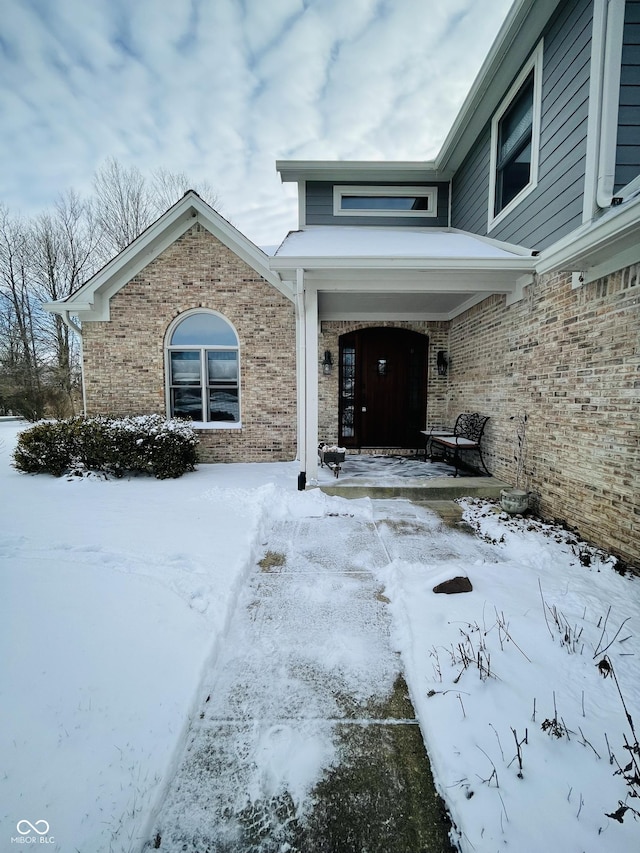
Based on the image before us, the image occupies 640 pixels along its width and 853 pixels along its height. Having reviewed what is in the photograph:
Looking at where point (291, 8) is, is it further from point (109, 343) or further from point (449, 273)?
point (109, 343)

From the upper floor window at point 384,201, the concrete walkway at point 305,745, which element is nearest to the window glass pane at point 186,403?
the upper floor window at point 384,201

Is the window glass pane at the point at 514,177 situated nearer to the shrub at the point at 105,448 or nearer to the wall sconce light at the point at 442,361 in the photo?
the wall sconce light at the point at 442,361

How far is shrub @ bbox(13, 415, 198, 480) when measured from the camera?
6.00 meters

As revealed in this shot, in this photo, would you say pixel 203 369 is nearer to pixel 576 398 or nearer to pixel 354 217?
pixel 354 217

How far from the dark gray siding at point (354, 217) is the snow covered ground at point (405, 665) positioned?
665 cm

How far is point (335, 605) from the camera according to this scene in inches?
104

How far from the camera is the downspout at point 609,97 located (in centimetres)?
337

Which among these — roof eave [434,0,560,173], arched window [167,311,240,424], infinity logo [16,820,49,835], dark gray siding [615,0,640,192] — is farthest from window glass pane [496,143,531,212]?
infinity logo [16,820,49,835]

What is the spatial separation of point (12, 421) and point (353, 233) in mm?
15839

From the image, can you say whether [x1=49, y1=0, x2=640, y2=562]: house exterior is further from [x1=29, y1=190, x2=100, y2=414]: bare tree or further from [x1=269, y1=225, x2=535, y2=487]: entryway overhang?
[x1=29, y1=190, x2=100, y2=414]: bare tree

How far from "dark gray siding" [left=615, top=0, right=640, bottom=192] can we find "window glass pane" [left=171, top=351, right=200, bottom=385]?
6773 mm

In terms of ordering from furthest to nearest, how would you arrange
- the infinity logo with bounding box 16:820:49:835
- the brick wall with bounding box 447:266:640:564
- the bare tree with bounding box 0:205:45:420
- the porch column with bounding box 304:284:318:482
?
1. the bare tree with bounding box 0:205:45:420
2. the porch column with bounding box 304:284:318:482
3. the brick wall with bounding box 447:266:640:564
4. the infinity logo with bounding box 16:820:49:835

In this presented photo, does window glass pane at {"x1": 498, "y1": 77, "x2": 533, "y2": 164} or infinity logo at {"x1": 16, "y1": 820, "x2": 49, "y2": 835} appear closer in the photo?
infinity logo at {"x1": 16, "y1": 820, "x2": 49, "y2": 835}

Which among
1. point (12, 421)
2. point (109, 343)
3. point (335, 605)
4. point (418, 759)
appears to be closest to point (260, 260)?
point (109, 343)
